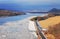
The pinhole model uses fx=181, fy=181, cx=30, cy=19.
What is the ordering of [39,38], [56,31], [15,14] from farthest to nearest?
[15,14] < [56,31] < [39,38]

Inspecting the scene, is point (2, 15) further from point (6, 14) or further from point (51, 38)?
point (51, 38)

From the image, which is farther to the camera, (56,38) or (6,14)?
(6,14)

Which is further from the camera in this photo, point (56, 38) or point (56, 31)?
point (56, 31)

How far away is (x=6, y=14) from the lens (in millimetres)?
52156

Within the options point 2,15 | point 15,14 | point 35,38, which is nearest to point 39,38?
point 35,38

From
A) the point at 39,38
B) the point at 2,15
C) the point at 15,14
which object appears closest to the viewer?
the point at 39,38

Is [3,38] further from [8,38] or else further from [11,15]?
[11,15]

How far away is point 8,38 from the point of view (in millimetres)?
15414

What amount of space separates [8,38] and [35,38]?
230 centimetres

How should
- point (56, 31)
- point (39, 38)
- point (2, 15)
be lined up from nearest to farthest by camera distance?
point (39, 38) → point (56, 31) → point (2, 15)

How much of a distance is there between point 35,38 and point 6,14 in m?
37.6

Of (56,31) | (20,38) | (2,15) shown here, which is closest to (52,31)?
(56,31)

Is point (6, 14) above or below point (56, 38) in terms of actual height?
below

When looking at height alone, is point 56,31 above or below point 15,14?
above
